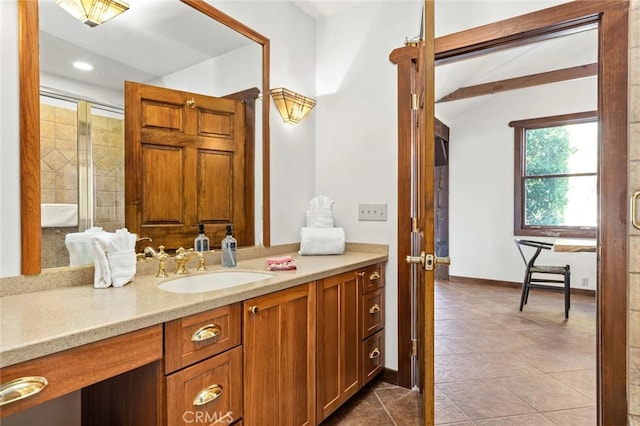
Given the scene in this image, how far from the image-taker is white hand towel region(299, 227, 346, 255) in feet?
7.25

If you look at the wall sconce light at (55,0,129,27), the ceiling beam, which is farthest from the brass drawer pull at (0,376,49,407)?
the ceiling beam

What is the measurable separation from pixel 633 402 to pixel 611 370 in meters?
0.15

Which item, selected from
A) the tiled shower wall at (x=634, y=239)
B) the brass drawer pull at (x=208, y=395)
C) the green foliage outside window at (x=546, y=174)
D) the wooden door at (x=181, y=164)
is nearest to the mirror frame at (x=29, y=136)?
the wooden door at (x=181, y=164)

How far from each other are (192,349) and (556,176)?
206 inches

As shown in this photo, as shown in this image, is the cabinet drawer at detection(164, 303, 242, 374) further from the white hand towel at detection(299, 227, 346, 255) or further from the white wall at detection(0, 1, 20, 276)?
the white hand towel at detection(299, 227, 346, 255)

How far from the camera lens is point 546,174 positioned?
472cm

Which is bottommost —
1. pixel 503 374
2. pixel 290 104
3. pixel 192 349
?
pixel 503 374

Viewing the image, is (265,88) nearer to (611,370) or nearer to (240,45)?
(240,45)

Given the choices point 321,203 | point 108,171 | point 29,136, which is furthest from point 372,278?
point 29,136

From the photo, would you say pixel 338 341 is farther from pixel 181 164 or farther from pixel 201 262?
pixel 181 164

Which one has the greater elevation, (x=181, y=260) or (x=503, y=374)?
(x=181, y=260)

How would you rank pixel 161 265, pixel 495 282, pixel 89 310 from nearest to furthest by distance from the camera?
pixel 89 310 → pixel 161 265 → pixel 495 282

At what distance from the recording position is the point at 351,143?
2447 millimetres

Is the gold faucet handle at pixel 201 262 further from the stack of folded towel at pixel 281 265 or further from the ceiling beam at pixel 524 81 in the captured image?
the ceiling beam at pixel 524 81
